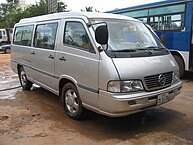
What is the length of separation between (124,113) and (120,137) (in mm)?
439

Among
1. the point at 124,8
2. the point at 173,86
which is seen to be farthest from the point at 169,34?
the point at 173,86

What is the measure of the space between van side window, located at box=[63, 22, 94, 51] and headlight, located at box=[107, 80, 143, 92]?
789 mm

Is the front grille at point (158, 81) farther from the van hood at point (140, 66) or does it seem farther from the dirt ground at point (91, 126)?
the dirt ground at point (91, 126)

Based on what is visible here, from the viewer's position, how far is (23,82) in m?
7.87

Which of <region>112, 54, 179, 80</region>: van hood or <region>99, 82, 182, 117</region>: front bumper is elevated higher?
<region>112, 54, 179, 80</region>: van hood

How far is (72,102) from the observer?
17.1ft

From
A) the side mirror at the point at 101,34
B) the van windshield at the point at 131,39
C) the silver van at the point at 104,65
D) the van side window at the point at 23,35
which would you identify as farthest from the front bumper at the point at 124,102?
the van side window at the point at 23,35

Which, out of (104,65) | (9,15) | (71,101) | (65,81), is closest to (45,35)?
(65,81)

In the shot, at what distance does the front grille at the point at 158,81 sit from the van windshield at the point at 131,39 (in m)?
0.42

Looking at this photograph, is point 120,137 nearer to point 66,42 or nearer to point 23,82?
point 66,42

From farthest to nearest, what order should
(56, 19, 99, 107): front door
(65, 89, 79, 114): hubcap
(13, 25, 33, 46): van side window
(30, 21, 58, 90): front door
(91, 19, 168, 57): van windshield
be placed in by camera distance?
1. (13, 25, 33, 46): van side window
2. (30, 21, 58, 90): front door
3. (65, 89, 79, 114): hubcap
4. (91, 19, 168, 57): van windshield
5. (56, 19, 99, 107): front door

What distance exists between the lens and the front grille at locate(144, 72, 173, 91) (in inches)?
173

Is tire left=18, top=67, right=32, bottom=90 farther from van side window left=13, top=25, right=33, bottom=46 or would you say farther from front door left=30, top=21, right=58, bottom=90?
front door left=30, top=21, right=58, bottom=90

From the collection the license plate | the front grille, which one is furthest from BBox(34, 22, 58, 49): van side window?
the license plate
